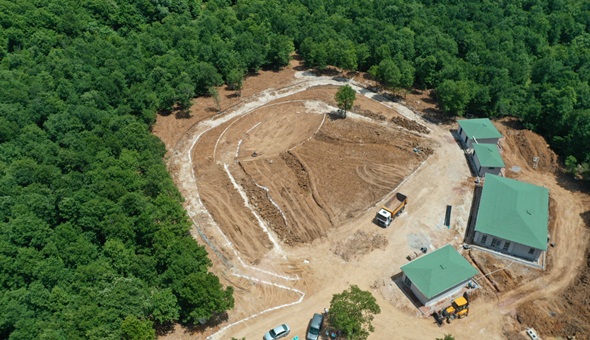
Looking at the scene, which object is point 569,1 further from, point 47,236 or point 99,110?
point 47,236

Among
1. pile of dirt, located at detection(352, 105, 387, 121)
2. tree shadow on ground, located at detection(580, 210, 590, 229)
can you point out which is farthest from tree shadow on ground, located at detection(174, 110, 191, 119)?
tree shadow on ground, located at detection(580, 210, 590, 229)

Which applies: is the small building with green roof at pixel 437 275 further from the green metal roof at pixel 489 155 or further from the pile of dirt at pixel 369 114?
the pile of dirt at pixel 369 114

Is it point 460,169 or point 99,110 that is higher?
point 99,110

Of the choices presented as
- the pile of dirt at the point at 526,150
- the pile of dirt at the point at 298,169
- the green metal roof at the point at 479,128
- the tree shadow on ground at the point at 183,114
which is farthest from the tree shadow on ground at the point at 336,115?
the pile of dirt at the point at 526,150

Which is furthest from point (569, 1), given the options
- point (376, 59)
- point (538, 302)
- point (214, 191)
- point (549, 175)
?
point (214, 191)

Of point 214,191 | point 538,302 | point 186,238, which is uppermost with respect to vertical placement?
point 186,238

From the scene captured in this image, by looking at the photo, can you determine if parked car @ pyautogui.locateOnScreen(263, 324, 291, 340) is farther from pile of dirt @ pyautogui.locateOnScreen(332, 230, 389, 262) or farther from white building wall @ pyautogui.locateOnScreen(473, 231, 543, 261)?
white building wall @ pyautogui.locateOnScreen(473, 231, 543, 261)

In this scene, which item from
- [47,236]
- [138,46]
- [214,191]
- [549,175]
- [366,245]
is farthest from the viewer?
[138,46]
